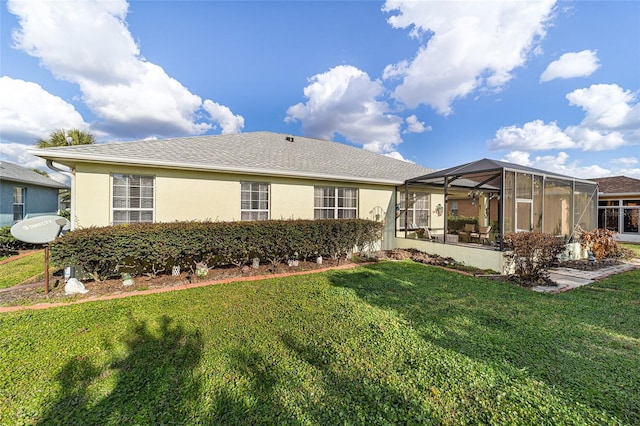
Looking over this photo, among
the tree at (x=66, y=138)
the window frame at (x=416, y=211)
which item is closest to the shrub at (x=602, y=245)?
the window frame at (x=416, y=211)

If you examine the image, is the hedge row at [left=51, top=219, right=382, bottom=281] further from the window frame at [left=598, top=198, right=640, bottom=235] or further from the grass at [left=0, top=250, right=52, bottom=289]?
the window frame at [left=598, top=198, right=640, bottom=235]

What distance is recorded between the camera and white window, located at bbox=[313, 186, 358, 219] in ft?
33.8

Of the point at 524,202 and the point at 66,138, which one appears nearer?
the point at 524,202

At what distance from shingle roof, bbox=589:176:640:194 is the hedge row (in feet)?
63.0

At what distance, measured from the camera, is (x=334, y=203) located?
35.0 ft

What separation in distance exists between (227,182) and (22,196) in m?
13.7

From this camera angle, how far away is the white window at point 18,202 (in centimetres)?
1284

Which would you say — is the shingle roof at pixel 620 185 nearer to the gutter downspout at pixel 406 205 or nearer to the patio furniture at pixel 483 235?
the patio furniture at pixel 483 235

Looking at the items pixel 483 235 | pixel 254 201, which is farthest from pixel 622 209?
pixel 254 201

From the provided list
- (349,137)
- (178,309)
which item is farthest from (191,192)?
(349,137)

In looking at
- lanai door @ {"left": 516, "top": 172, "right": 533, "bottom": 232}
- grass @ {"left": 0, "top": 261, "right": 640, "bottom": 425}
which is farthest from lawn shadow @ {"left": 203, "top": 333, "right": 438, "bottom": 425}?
lanai door @ {"left": 516, "top": 172, "right": 533, "bottom": 232}

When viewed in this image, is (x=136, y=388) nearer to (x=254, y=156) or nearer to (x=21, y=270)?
(x=254, y=156)

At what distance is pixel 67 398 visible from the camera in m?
2.58

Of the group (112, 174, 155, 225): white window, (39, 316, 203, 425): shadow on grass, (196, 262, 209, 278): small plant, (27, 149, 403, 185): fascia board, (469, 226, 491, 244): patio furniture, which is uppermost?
(27, 149, 403, 185): fascia board
